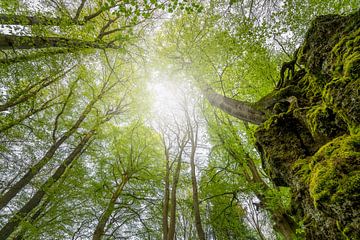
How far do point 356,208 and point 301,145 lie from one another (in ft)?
3.56

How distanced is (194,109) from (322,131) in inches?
231

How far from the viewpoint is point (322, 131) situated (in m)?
1.84

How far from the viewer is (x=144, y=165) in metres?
8.39

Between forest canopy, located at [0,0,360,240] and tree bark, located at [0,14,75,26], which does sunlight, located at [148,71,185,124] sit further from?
tree bark, located at [0,14,75,26]

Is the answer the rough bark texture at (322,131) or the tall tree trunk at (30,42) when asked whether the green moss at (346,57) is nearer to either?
the rough bark texture at (322,131)

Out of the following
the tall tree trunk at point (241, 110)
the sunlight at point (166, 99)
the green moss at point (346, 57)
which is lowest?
the green moss at point (346, 57)

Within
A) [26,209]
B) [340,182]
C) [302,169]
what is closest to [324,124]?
[302,169]

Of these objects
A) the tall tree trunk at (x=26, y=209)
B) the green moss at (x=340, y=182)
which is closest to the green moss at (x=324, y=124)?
the green moss at (x=340, y=182)

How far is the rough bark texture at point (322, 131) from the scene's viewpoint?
3.96 feet

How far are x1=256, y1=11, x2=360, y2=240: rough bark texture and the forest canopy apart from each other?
0.04 ft

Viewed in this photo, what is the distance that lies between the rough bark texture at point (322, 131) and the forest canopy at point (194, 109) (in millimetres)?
12

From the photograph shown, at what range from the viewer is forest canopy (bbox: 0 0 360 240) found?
5.48 ft

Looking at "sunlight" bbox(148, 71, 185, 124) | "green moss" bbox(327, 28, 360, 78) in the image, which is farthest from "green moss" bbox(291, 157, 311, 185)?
"sunlight" bbox(148, 71, 185, 124)

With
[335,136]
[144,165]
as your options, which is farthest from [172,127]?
[335,136]
